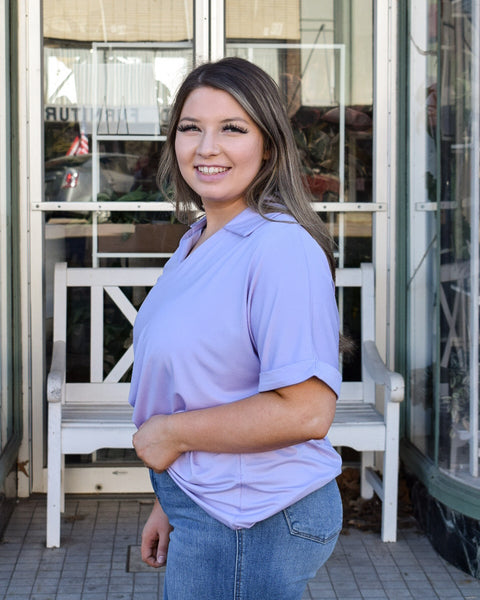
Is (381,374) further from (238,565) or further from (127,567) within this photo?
(238,565)

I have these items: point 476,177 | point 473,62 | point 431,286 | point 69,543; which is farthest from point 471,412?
point 69,543

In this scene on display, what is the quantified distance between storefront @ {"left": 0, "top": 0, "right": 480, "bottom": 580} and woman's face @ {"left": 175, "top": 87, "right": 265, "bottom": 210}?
2.69m

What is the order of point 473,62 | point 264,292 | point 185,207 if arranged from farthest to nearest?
point 473,62 < point 185,207 < point 264,292

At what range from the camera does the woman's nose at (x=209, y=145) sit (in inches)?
66.9

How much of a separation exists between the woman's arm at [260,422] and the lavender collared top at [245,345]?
28 mm

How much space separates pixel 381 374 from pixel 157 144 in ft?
5.19

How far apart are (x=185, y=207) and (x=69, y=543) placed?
245 cm

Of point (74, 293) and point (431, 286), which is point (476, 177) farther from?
point (74, 293)

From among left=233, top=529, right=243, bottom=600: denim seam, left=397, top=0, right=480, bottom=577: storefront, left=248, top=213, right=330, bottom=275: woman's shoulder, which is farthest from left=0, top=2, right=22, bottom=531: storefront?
left=248, top=213, right=330, bottom=275: woman's shoulder

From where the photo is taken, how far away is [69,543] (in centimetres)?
412

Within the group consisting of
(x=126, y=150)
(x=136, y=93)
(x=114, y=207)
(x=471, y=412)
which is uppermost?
(x=136, y=93)

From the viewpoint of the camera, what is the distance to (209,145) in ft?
5.58

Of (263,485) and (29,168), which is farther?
(29,168)

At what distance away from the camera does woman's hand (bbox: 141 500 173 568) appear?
1955 millimetres
